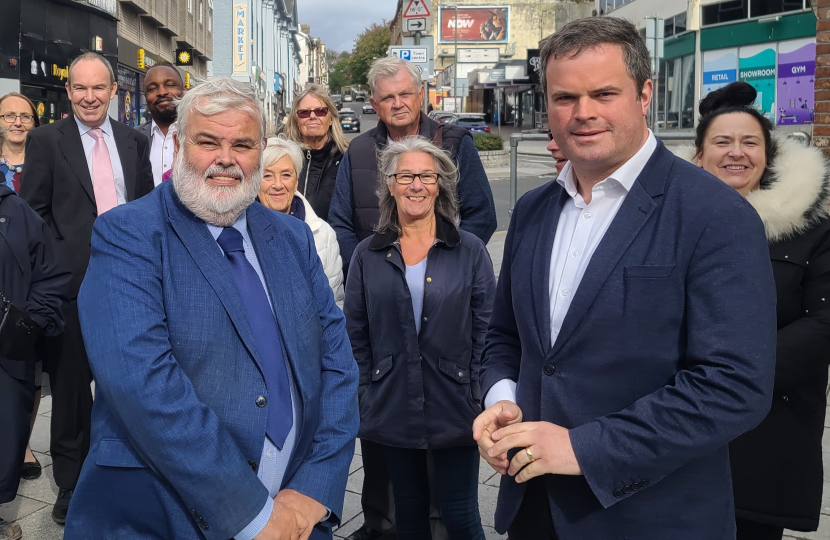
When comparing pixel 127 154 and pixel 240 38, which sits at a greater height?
pixel 240 38

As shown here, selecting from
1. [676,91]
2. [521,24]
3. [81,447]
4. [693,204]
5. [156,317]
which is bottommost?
[81,447]

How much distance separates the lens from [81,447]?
173 inches

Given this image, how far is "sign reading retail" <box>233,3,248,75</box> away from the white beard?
42.1 meters

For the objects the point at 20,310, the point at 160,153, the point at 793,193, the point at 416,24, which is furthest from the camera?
the point at 416,24

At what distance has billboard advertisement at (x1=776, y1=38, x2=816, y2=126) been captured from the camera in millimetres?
24500

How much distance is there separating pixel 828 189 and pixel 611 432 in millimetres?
1626

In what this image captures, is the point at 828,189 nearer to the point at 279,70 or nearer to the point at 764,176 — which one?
the point at 764,176

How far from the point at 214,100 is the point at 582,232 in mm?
1118

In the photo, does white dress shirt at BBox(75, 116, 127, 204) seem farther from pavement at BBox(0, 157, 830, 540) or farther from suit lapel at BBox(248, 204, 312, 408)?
A: suit lapel at BBox(248, 204, 312, 408)

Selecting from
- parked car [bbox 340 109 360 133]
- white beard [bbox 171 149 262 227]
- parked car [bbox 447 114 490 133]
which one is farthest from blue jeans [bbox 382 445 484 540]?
parked car [bbox 340 109 360 133]

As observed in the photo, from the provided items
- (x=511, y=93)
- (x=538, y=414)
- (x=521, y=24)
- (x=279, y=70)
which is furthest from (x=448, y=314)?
(x=521, y=24)

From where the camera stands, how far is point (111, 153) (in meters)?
4.77

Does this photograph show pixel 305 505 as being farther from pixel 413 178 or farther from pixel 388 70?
pixel 388 70

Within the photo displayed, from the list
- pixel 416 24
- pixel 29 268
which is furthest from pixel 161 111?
pixel 416 24
